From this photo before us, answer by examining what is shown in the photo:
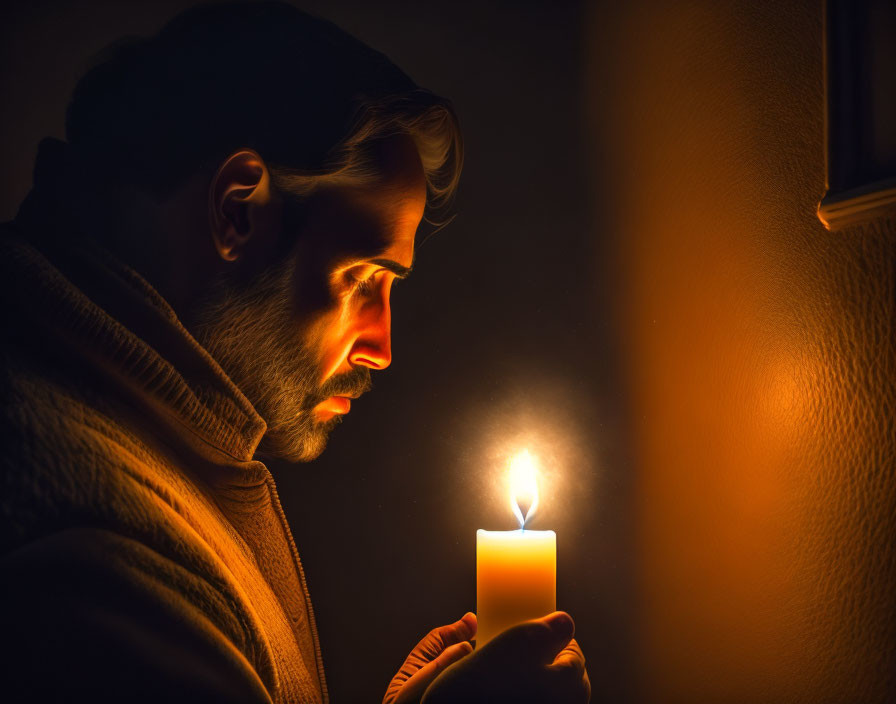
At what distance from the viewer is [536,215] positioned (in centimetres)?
119

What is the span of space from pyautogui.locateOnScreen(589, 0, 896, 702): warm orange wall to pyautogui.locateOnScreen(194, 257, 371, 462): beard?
0.48 meters

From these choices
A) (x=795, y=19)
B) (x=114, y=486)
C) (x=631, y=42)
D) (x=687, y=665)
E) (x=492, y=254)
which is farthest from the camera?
A: (x=492, y=254)

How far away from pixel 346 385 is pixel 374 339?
0.31 ft

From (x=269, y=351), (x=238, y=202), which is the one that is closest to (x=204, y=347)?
(x=269, y=351)

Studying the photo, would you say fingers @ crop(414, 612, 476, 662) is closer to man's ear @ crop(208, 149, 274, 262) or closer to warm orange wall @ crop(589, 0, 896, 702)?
warm orange wall @ crop(589, 0, 896, 702)

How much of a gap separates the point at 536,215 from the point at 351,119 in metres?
0.34

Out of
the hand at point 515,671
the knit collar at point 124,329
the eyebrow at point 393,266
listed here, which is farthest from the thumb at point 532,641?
the eyebrow at point 393,266

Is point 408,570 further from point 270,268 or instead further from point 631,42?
point 631,42

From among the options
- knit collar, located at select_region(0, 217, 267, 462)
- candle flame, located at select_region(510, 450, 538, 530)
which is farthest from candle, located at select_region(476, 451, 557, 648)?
knit collar, located at select_region(0, 217, 267, 462)

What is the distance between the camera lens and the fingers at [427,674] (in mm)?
953

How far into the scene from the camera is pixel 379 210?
104 cm

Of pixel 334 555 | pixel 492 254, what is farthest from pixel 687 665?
pixel 492 254

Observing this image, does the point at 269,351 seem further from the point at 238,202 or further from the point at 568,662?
the point at 568,662

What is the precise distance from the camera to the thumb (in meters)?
0.77
